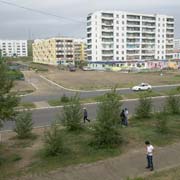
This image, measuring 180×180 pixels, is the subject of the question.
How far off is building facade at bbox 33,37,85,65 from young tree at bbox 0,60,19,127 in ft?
402

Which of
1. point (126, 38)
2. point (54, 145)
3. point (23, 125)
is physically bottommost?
point (54, 145)

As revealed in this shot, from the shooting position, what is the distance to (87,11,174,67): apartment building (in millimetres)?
108875

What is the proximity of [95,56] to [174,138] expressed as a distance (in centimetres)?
9296

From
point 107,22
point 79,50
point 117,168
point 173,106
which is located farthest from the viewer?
point 79,50

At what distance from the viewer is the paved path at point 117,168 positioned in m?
11.5

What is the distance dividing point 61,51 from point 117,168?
129 m

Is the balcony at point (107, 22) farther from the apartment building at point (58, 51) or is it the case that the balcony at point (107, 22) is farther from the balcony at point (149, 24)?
the apartment building at point (58, 51)

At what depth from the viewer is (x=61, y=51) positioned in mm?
138375

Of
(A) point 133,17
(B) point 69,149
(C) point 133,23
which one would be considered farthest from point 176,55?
(B) point 69,149

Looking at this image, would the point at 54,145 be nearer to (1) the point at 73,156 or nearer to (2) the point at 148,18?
(1) the point at 73,156

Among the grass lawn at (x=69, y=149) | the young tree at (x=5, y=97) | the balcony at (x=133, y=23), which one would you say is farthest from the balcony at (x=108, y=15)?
the young tree at (x=5, y=97)

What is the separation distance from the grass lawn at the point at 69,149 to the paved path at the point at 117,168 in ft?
1.79

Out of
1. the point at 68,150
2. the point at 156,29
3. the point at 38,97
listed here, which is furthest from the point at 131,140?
the point at 156,29

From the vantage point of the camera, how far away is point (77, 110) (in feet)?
59.8
